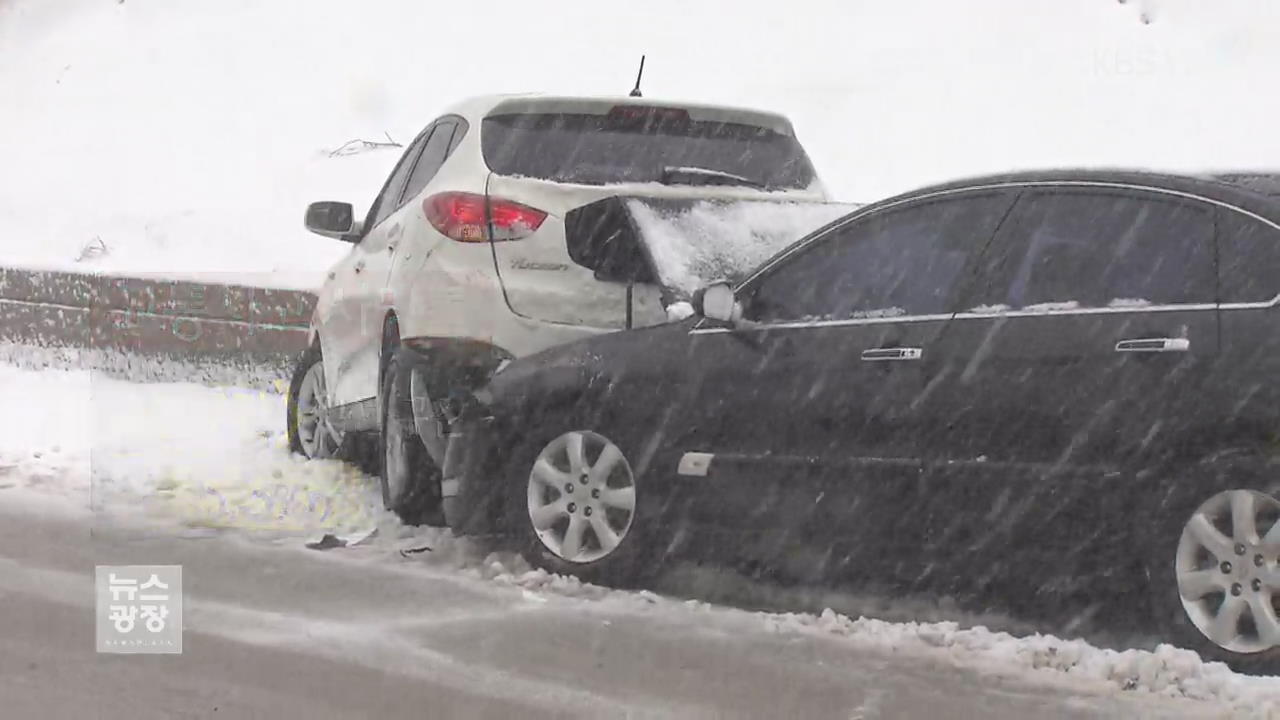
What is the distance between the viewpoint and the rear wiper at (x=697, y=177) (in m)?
8.48

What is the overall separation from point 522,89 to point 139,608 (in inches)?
855

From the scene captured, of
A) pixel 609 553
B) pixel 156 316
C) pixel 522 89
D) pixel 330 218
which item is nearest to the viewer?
pixel 609 553

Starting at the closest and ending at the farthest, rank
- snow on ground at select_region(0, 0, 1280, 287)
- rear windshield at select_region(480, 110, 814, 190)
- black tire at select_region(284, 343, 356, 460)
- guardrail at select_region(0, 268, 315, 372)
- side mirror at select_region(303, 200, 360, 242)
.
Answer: rear windshield at select_region(480, 110, 814, 190) → side mirror at select_region(303, 200, 360, 242) → black tire at select_region(284, 343, 356, 460) → guardrail at select_region(0, 268, 315, 372) → snow on ground at select_region(0, 0, 1280, 287)

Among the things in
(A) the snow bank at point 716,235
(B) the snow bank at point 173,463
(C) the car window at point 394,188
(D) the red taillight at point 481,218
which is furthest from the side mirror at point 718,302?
(C) the car window at point 394,188

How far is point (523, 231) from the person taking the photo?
8.19 meters

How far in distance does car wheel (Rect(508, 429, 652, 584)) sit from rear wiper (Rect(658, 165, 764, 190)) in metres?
1.43

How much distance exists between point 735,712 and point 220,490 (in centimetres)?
512

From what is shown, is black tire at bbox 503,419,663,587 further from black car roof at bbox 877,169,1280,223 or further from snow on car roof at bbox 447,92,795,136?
snow on car roof at bbox 447,92,795,136

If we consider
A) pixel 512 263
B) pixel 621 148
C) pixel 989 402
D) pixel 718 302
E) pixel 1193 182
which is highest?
pixel 621 148

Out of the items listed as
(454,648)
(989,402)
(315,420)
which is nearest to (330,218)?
(315,420)

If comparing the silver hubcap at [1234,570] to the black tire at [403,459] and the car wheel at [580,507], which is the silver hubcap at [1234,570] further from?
the black tire at [403,459]

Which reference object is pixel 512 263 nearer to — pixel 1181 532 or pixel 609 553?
pixel 609 553

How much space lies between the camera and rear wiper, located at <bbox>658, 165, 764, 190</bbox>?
8477 mm

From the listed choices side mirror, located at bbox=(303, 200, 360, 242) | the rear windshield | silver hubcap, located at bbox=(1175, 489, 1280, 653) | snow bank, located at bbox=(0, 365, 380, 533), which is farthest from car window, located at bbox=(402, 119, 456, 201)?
silver hubcap, located at bbox=(1175, 489, 1280, 653)
